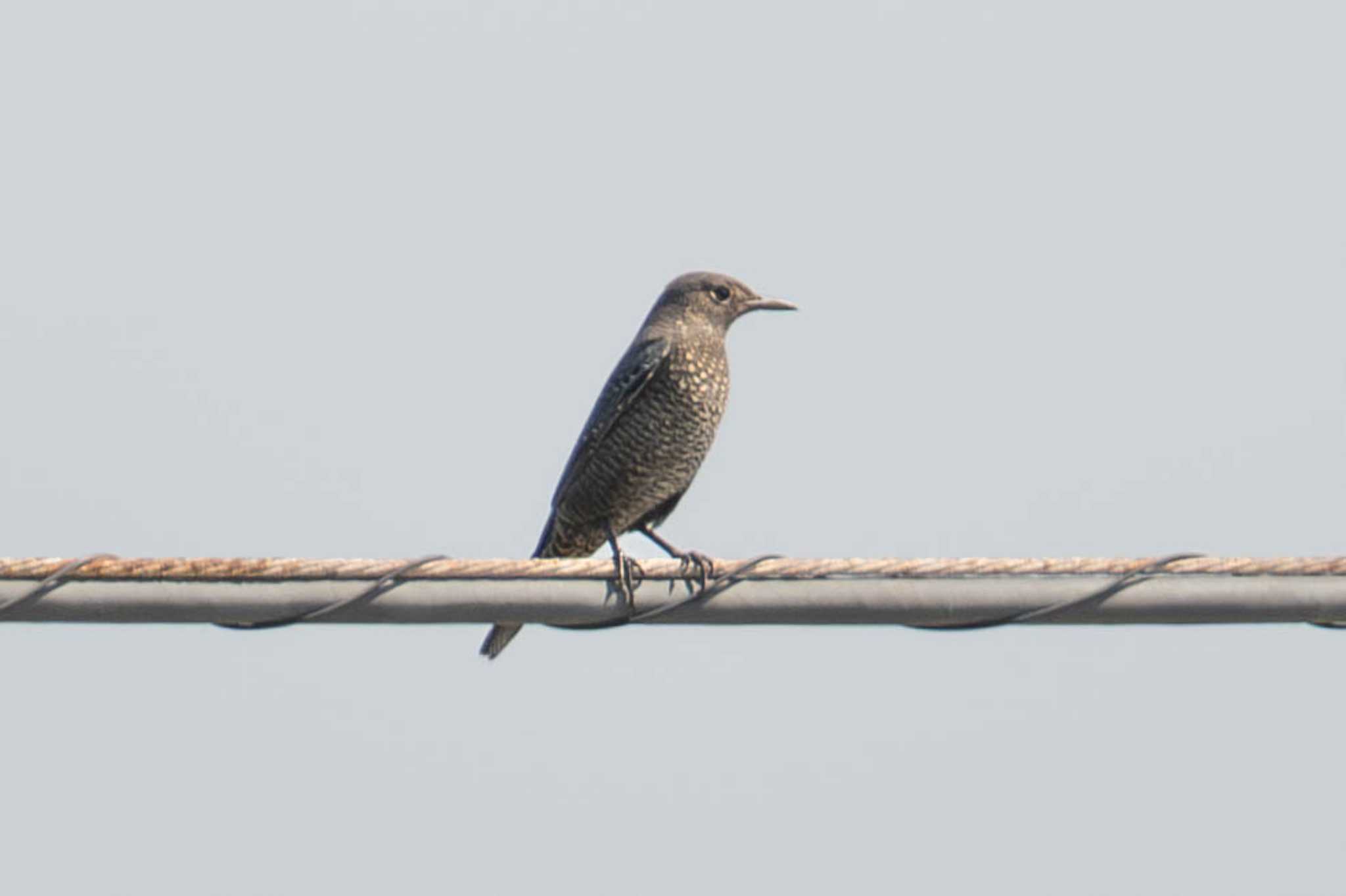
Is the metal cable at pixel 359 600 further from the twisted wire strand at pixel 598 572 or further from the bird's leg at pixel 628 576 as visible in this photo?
the bird's leg at pixel 628 576

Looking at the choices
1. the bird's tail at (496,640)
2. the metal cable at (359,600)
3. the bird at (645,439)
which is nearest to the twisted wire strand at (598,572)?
the metal cable at (359,600)

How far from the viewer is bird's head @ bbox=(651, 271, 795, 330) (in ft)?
34.8

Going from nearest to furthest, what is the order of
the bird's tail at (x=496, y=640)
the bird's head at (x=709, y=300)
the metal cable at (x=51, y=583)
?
the metal cable at (x=51, y=583) → the bird's tail at (x=496, y=640) → the bird's head at (x=709, y=300)

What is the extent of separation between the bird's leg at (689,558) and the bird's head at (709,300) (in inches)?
41.8

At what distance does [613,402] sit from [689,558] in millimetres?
2916

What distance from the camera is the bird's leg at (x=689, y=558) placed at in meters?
6.01

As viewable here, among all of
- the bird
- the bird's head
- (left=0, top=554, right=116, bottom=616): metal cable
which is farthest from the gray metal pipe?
the bird's head

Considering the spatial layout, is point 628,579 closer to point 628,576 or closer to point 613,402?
point 628,576

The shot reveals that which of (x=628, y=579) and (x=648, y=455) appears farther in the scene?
(x=648, y=455)

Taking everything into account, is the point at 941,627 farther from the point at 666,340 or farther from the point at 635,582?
the point at 666,340

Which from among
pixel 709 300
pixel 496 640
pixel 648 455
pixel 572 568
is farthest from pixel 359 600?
pixel 709 300

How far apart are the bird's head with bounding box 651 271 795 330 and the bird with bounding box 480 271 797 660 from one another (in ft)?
0.51

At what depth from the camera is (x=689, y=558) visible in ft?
23.9

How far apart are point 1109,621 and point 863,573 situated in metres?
0.67
